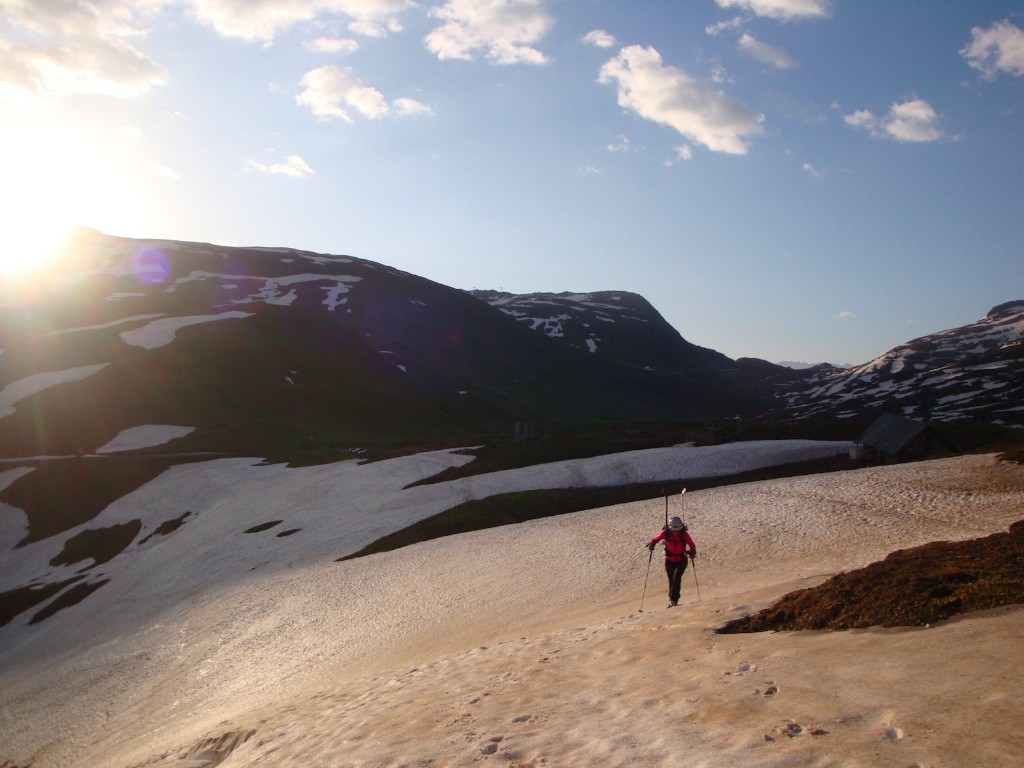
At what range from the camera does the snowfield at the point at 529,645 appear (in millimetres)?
9727

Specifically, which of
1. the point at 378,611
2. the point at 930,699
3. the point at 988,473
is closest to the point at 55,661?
the point at 378,611

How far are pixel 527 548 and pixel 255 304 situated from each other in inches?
5747

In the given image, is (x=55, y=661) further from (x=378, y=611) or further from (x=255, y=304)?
(x=255, y=304)

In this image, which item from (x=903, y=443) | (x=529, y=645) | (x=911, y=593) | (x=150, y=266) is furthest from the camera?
(x=150, y=266)

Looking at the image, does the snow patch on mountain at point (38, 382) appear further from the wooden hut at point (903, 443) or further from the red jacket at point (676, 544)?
the red jacket at point (676, 544)

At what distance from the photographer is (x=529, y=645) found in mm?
17891

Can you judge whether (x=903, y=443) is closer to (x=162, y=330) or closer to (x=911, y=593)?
(x=911, y=593)

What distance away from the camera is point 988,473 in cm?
3069

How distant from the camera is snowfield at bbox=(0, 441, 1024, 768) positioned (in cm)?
973

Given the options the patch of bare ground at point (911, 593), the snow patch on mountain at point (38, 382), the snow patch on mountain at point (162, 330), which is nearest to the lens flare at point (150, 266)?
the snow patch on mountain at point (162, 330)

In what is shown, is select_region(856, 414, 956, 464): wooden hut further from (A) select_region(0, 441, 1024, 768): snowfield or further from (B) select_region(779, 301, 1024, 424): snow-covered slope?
(B) select_region(779, 301, 1024, 424): snow-covered slope

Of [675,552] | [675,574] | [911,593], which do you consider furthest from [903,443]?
[911,593]

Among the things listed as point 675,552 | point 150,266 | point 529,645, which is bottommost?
point 529,645

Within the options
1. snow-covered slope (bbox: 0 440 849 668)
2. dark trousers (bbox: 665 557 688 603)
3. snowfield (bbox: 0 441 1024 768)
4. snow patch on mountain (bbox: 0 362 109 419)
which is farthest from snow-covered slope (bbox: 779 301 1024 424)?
snow patch on mountain (bbox: 0 362 109 419)
